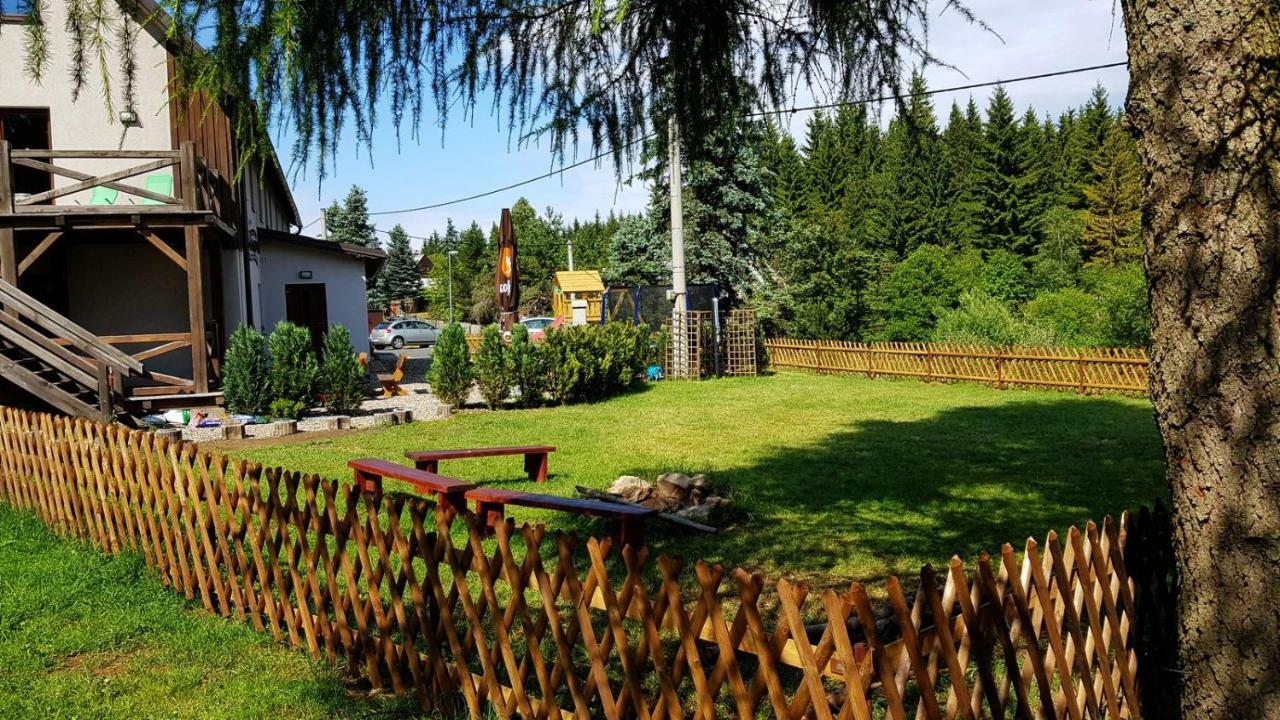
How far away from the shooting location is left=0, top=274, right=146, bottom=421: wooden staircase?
981 cm

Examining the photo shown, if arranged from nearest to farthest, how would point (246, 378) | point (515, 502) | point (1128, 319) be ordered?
point (515, 502) → point (246, 378) → point (1128, 319)

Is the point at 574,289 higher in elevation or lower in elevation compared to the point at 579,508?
higher

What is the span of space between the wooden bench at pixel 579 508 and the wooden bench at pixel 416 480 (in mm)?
95

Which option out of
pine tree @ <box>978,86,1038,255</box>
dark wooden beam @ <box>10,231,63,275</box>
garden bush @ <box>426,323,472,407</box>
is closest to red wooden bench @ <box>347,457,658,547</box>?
garden bush @ <box>426,323,472,407</box>

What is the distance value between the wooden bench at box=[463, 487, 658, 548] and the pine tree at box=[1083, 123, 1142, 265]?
45.3 metres

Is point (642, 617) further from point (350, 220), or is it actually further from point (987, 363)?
point (350, 220)

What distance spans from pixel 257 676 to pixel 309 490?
2.87ft

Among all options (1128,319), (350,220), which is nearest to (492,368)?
(1128,319)

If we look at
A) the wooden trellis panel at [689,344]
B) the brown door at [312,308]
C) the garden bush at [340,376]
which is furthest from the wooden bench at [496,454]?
the brown door at [312,308]

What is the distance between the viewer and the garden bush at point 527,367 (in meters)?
16.2

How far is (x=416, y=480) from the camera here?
714 cm

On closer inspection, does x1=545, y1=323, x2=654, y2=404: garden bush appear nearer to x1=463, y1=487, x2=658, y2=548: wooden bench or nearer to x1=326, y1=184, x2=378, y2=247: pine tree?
x1=463, y1=487, x2=658, y2=548: wooden bench

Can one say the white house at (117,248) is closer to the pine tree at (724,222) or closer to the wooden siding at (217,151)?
the wooden siding at (217,151)

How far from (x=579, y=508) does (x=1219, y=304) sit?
15.0ft
